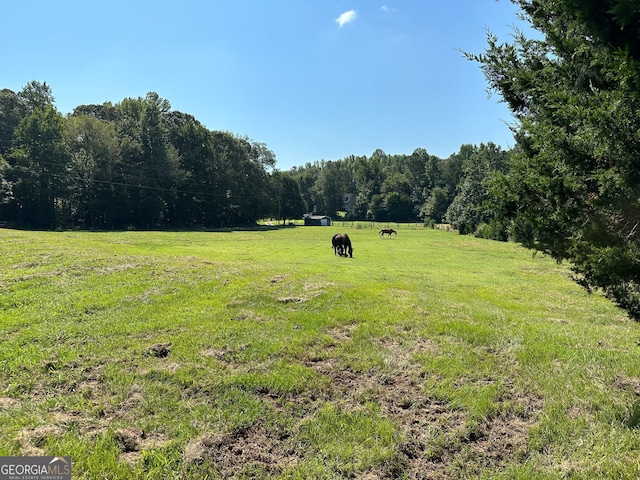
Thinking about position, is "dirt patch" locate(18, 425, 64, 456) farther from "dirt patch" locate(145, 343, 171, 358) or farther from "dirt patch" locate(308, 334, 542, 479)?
"dirt patch" locate(308, 334, 542, 479)

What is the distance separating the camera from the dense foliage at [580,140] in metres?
2.97

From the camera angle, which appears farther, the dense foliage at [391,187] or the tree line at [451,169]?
the dense foliage at [391,187]

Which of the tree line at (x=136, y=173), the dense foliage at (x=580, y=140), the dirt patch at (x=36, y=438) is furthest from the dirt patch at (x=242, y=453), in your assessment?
the tree line at (x=136, y=173)

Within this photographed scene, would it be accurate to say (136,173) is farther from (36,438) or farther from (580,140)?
(580,140)

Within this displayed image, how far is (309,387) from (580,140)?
13.6 ft

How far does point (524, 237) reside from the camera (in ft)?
16.8

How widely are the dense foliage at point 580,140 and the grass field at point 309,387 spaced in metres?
1.73

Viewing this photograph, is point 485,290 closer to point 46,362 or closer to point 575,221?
point 575,221

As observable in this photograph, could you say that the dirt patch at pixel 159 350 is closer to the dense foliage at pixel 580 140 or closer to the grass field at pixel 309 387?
the grass field at pixel 309 387

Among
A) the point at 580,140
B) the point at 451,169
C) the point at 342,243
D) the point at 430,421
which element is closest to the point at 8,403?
the point at 430,421

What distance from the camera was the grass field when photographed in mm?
3314

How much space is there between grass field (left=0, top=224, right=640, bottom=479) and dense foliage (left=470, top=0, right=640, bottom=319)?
1.73m

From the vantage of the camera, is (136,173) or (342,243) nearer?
(342,243)

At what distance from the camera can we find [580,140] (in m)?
3.20
